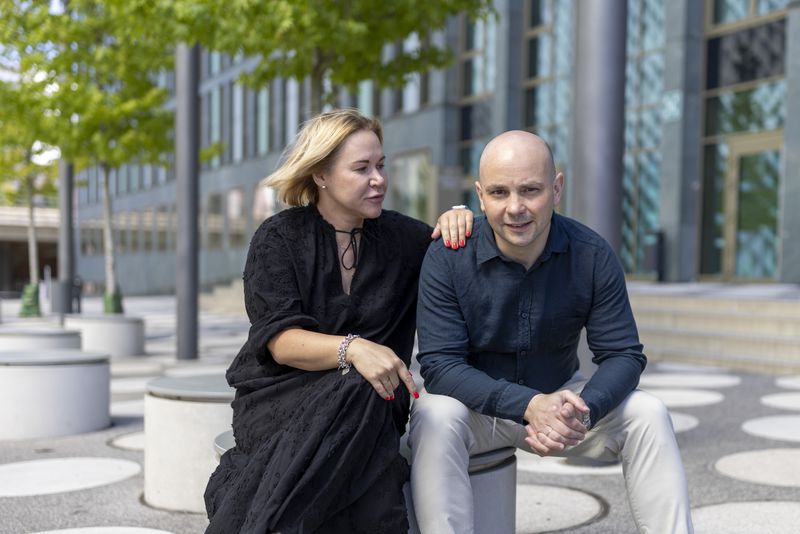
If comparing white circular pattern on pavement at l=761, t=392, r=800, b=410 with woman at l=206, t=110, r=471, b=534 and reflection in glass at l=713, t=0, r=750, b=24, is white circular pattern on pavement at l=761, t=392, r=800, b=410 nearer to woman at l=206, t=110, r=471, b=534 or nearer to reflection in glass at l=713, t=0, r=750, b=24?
woman at l=206, t=110, r=471, b=534

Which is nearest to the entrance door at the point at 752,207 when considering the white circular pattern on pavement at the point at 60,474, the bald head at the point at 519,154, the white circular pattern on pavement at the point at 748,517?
the white circular pattern on pavement at the point at 748,517

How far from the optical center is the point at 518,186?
2697mm

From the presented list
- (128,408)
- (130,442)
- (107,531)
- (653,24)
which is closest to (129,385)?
(128,408)

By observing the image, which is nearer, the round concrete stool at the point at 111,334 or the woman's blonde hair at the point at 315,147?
the woman's blonde hair at the point at 315,147

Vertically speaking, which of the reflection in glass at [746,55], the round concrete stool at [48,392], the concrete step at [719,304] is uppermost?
the reflection in glass at [746,55]

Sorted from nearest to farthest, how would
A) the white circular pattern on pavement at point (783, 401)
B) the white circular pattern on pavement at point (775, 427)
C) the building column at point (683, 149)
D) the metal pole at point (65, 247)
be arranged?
1. the white circular pattern on pavement at point (775, 427)
2. the white circular pattern on pavement at point (783, 401)
3. the metal pole at point (65, 247)
4. the building column at point (683, 149)

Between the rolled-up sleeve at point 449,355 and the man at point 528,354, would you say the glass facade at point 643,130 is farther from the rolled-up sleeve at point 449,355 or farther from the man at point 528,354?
the rolled-up sleeve at point 449,355

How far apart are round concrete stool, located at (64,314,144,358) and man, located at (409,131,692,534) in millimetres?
8242

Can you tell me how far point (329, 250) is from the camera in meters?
2.86

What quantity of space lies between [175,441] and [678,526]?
7.52 ft

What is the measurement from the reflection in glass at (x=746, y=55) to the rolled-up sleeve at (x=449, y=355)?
15098mm

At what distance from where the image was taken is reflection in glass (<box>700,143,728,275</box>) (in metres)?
16.8

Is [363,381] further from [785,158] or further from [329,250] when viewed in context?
Result: [785,158]

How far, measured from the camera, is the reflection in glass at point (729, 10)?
16.5 meters
